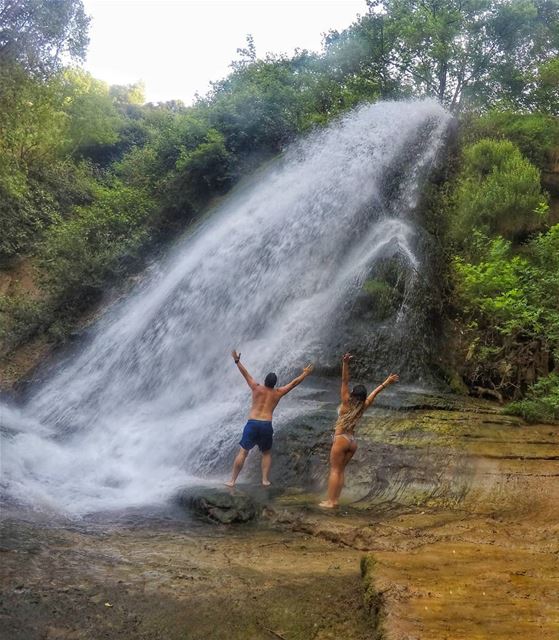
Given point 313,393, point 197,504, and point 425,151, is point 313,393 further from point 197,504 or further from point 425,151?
point 425,151

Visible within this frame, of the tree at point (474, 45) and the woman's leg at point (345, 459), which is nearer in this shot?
the woman's leg at point (345, 459)

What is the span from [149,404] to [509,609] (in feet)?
25.7

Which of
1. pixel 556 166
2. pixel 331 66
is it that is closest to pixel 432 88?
pixel 331 66

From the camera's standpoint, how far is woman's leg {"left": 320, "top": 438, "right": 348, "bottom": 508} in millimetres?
6254

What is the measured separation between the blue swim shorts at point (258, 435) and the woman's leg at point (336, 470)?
3.36ft

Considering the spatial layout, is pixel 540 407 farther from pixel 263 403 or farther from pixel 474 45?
pixel 474 45

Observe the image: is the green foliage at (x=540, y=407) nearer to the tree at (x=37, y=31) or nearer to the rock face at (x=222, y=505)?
the rock face at (x=222, y=505)

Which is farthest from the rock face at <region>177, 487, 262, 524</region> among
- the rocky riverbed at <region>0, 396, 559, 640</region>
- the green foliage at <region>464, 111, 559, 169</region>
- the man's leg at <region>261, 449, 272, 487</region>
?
the green foliage at <region>464, 111, 559, 169</region>

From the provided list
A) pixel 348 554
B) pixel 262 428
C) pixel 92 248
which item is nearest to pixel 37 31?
pixel 92 248

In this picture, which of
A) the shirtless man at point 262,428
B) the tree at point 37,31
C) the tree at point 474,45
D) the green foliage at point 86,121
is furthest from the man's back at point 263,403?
the green foliage at point 86,121

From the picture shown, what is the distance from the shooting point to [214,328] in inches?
446

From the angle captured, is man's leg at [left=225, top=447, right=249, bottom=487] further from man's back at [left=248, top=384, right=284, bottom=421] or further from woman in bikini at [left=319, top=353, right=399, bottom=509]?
woman in bikini at [left=319, top=353, right=399, bottom=509]

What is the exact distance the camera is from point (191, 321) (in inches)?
464

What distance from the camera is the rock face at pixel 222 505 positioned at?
5.94 metres
